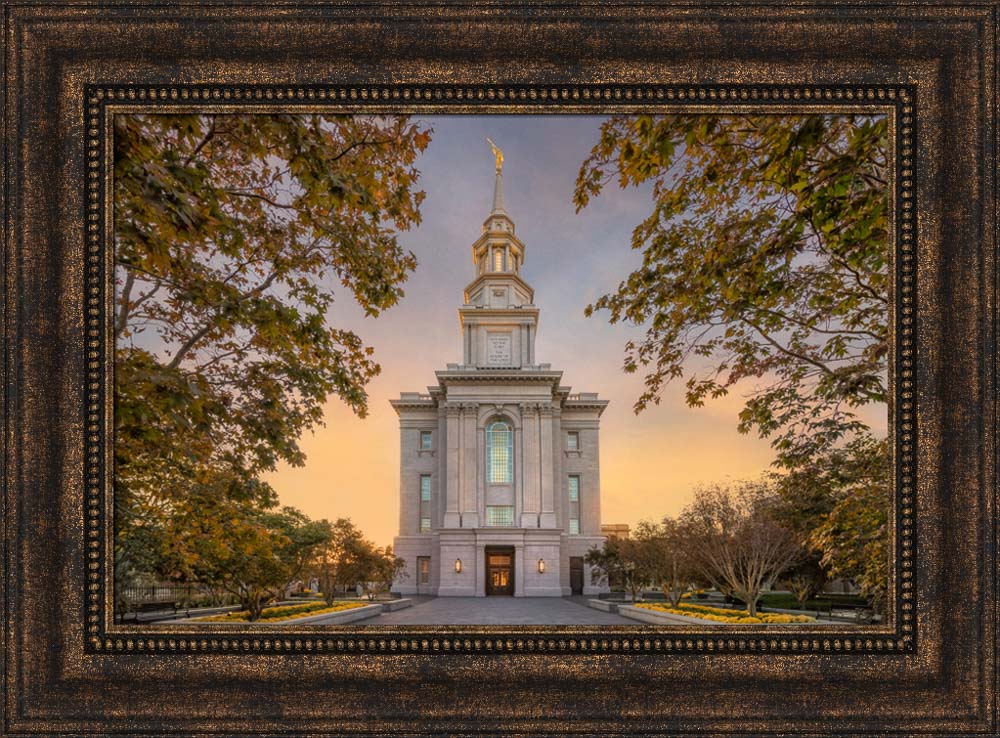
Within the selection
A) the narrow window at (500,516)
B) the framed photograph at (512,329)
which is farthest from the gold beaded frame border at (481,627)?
the narrow window at (500,516)

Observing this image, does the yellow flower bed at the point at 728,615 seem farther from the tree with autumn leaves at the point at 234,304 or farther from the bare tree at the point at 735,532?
the tree with autumn leaves at the point at 234,304

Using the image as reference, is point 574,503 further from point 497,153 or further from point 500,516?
point 497,153

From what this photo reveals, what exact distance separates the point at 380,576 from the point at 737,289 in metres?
2.71

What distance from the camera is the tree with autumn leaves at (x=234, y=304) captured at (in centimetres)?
340

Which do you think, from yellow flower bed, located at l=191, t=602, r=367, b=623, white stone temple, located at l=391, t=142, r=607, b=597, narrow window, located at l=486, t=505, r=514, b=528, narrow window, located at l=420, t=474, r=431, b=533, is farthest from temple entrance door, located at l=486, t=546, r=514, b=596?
yellow flower bed, located at l=191, t=602, r=367, b=623

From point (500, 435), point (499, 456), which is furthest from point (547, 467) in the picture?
point (499, 456)

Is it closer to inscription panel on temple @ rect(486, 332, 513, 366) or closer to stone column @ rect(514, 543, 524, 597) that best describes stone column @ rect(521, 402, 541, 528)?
stone column @ rect(514, 543, 524, 597)

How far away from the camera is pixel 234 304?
3.61 m

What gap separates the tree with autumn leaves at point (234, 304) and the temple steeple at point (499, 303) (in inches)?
18.0

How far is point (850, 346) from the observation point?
140 inches

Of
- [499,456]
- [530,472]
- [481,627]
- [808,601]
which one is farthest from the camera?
[499,456]

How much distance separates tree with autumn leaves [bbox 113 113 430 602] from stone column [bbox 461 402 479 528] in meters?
0.81

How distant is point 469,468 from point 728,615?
6.80 ft

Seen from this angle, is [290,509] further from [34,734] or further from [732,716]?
[732,716]
